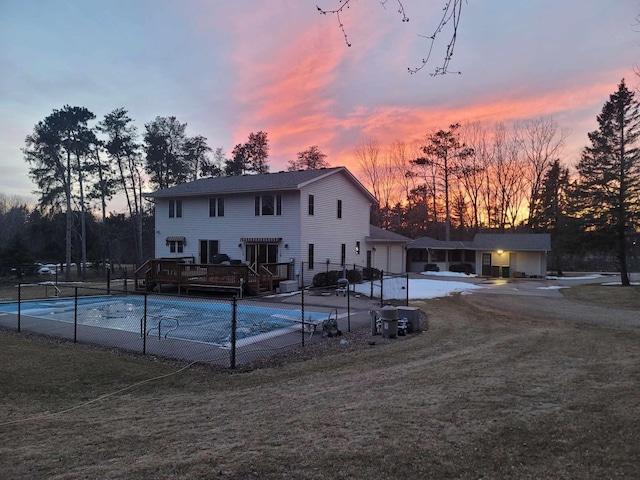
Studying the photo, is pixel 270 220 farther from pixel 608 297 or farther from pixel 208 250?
pixel 608 297

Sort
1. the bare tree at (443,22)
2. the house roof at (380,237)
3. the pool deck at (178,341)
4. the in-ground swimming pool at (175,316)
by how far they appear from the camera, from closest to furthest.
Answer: the bare tree at (443,22) → the pool deck at (178,341) → the in-ground swimming pool at (175,316) → the house roof at (380,237)

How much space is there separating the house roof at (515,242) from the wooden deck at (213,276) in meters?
21.4

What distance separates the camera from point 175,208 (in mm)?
25703

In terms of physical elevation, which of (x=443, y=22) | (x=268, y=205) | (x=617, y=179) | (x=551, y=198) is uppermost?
(x=551, y=198)

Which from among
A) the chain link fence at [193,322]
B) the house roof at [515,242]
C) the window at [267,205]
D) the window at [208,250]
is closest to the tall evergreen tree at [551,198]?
the house roof at [515,242]

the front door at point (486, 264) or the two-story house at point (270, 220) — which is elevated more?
the two-story house at point (270, 220)

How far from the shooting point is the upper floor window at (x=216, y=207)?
23.9 metres

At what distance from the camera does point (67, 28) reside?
11.3m

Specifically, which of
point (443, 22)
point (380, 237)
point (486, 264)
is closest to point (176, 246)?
point (380, 237)

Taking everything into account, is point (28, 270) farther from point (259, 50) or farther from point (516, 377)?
point (516, 377)

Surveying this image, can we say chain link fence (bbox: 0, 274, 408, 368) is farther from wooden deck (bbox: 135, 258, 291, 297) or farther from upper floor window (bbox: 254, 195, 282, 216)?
upper floor window (bbox: 254, 195, 282, 216)

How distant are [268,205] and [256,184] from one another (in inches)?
65.2

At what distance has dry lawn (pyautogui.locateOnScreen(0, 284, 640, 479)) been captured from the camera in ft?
10.9

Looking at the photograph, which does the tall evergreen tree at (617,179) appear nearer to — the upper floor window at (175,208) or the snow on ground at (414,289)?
the snow on ground at (414,289)
